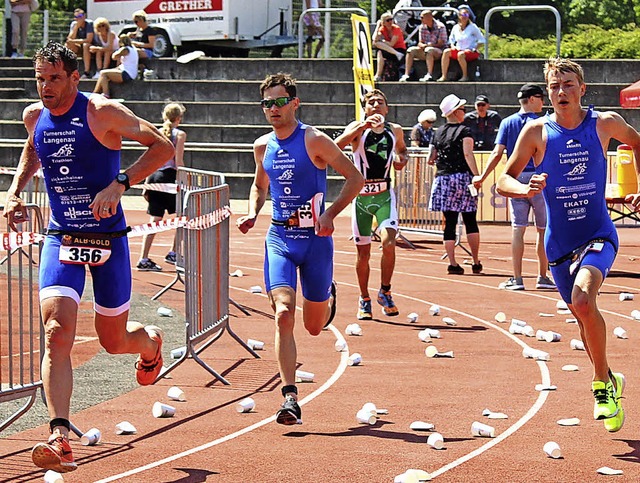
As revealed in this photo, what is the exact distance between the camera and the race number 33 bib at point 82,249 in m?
7.43

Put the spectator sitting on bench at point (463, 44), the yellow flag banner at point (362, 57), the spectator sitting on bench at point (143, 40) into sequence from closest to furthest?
the yellow flag banner at point (362, 57) → the spectator sitting on bench at point (463, 44) → the spectator sitting on bench at point (143, 40)

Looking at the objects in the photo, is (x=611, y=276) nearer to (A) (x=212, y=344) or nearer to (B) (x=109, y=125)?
(A) (x=212, y=344)

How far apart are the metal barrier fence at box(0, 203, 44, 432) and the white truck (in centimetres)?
1803

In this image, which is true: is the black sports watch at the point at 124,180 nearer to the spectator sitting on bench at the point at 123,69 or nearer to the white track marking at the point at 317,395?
the white track marking at the point at 317,395

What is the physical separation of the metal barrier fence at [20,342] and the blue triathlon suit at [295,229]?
152 cm

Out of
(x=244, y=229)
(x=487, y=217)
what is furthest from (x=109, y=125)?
(x=487, y=217)

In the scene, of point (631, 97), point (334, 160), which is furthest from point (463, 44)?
point (334, 160)

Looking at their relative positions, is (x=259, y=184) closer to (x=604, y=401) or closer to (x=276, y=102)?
(x=276, y=102)

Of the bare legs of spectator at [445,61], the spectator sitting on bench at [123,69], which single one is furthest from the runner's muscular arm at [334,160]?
the spectator sitting on bench at [123,69]

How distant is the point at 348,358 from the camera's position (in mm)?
10930

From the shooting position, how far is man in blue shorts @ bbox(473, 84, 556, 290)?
47.5 feet

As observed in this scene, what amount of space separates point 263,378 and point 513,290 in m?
5.83

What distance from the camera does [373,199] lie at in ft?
43.4

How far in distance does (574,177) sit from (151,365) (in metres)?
2.76
